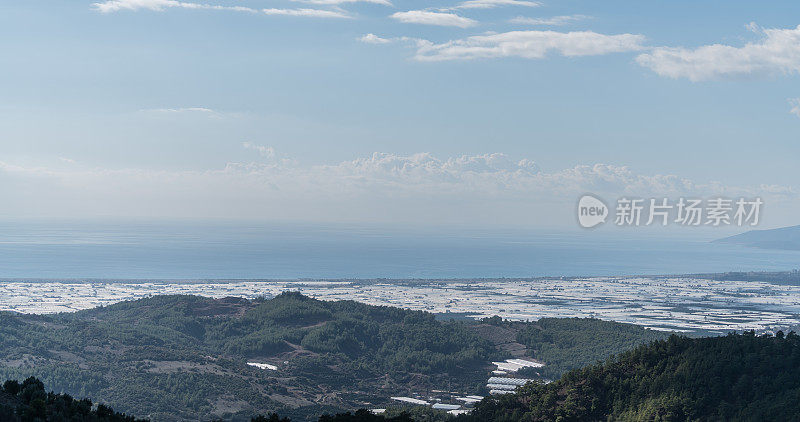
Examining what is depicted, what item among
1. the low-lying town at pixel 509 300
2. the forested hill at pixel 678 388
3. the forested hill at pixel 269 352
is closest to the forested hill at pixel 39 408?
the forested hill at pixel 678 388

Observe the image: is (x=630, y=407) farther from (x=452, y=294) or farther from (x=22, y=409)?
(x=452, y=294)

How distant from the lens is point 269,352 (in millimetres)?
96312

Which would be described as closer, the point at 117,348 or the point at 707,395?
the point at 707,395

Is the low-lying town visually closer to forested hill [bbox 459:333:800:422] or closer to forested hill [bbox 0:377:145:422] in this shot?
forested hill [bbox 459:333:800:422]

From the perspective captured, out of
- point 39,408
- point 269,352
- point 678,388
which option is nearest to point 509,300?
point 269,352

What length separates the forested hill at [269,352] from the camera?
235ft

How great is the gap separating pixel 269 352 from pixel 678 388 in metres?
56.2

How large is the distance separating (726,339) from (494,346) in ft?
155

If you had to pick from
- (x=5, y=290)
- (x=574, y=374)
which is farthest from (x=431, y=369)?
(x=5, y=290)

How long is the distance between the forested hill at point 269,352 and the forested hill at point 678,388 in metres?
20.8

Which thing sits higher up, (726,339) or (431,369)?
(726,339)

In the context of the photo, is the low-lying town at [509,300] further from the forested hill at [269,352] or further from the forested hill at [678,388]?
the forested hill at [678,388]

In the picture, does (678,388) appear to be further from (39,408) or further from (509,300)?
(509,300)

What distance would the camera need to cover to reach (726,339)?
188 feet
